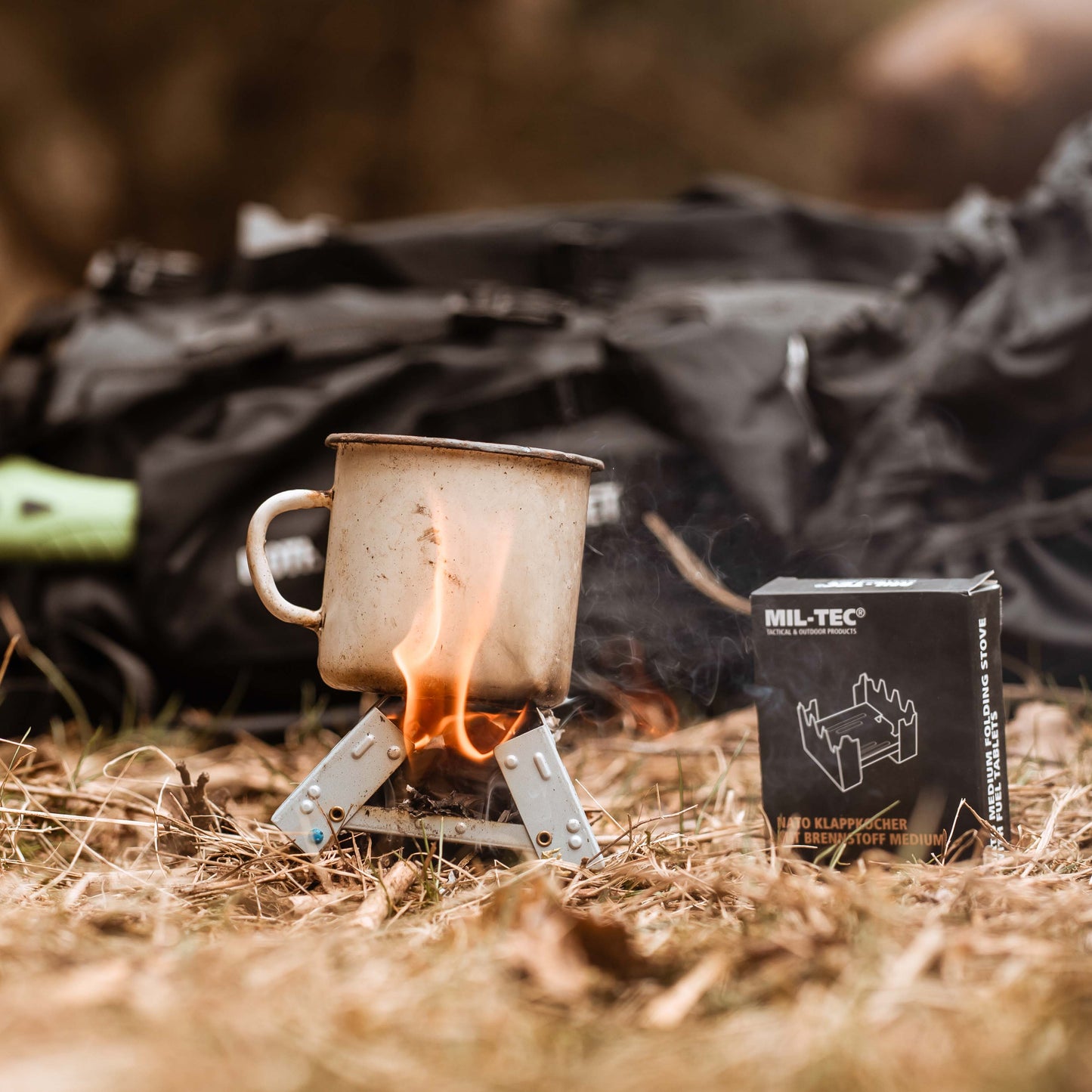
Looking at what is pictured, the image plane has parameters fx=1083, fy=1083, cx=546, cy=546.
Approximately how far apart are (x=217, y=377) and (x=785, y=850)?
1.12m

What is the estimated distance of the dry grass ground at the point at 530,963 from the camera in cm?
50

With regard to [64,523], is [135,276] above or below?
above

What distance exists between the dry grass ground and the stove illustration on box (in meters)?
0.09

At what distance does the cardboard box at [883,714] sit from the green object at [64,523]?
98cm

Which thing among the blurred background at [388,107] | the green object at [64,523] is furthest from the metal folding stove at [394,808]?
the blurred background at [388,107]

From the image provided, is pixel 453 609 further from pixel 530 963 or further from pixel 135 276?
pixel 135 276

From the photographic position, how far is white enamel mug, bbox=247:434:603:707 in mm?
858

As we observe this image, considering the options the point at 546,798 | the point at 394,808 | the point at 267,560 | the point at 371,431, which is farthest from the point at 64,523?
the point at 546,798

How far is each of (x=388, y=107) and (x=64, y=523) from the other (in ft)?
10.4

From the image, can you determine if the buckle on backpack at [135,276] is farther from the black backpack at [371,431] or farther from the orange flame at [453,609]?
the orange flame at [453,609]

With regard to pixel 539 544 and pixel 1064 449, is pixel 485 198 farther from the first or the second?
pixel 539 544

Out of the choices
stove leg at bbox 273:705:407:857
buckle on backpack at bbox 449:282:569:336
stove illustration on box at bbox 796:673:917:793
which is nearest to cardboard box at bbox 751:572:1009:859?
stove illustration on box at bbox 796:673:917:793

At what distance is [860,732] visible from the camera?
0.95m

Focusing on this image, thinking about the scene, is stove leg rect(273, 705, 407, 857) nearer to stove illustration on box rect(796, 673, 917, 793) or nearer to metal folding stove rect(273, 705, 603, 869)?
metal folding stove rect(273, 705, 603, 869)
